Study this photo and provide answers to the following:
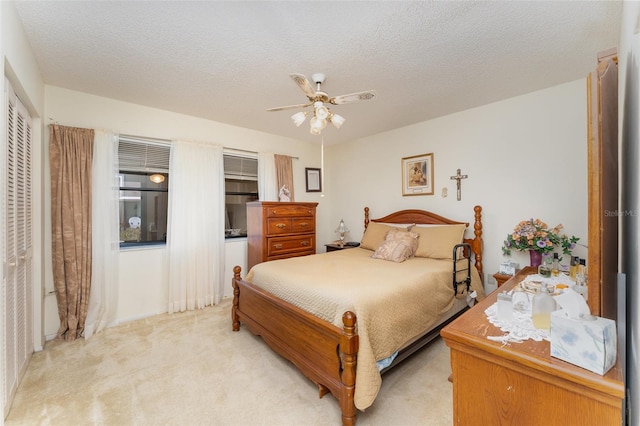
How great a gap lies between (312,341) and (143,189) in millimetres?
2896

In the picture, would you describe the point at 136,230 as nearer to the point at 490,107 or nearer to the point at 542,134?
the point at 490,107

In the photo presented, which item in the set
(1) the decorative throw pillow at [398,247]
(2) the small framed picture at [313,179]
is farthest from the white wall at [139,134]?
(1) the decorative throw pillow at [398,247]

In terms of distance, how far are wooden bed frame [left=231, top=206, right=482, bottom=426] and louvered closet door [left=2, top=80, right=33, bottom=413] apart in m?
1.57

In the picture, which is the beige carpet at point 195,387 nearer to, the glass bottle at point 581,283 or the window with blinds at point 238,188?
the glass bottle at point 581,283

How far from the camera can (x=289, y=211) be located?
3844mm

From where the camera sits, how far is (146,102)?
10.2 feet

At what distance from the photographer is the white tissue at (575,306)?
85 centimetres

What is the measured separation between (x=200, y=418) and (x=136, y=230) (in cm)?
257

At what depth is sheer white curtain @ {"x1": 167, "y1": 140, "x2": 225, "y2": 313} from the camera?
341 cm

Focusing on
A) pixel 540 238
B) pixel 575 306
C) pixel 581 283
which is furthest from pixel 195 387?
pixel 540 238

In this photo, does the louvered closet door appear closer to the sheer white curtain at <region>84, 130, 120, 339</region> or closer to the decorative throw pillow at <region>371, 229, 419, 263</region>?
the sheer white curtain at <region>84, 130, 120, 339</region>

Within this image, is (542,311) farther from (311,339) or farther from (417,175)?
(417,175)

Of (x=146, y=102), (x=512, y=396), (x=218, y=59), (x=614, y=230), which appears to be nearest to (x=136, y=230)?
(x=146, y=102)

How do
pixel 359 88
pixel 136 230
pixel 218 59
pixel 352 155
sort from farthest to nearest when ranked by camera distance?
pixel 352 155 < pixel 136 230 < pixel 359 88 < pixel 218 59
